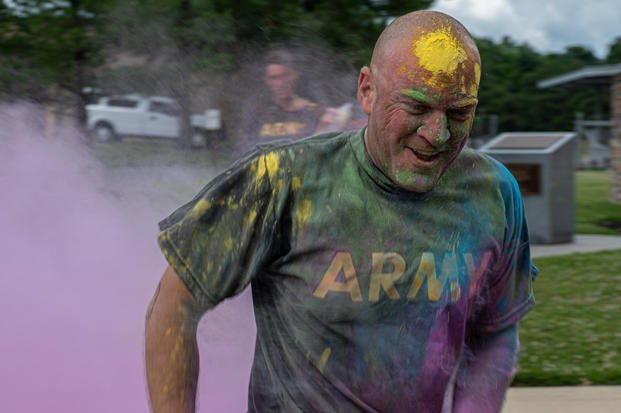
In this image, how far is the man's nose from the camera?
1.63m

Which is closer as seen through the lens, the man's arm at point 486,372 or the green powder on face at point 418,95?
the green powder on face at point 418,95

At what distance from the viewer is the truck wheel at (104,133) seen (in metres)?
4.30

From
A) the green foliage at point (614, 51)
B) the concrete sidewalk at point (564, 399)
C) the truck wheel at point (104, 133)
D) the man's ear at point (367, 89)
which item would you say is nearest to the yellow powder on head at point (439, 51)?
the man's ear at point (367, 89)

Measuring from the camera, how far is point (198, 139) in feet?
14.2

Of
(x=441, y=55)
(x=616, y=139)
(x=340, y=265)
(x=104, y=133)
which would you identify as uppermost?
(x=441, y=55)

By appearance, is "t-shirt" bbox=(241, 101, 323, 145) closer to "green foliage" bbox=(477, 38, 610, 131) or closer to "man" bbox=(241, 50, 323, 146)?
"man" bbox=(241, 50, 323, 146)

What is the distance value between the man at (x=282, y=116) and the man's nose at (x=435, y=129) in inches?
77.9

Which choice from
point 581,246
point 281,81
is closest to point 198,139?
point 281,81

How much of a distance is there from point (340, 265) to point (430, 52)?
0.42 meters

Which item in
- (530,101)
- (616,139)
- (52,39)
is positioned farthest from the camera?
(530,101)

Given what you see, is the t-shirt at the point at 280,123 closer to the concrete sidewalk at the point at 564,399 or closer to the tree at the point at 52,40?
the concrete sidewalk at the point at 564,399

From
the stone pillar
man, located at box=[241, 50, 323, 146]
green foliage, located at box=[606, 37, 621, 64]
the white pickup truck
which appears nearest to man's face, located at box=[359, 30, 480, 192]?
man, located at box=[241, 50, 323, 146]

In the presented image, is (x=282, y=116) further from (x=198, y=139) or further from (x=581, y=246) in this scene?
(x=581, y=246)

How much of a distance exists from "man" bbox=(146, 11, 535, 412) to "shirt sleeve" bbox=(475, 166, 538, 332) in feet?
→ 0.25
